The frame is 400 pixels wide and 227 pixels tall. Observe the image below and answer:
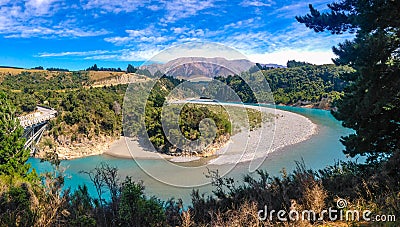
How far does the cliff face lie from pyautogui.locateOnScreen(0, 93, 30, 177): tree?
28.5ft

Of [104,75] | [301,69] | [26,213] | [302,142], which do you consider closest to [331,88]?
[301,69]

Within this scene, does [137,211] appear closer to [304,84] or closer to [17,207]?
[17,207]

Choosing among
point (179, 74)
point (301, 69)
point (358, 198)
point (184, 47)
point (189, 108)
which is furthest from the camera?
point (301, 69)

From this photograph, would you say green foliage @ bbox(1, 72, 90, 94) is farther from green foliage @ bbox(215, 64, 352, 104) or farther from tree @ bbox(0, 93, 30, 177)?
green foliage @ bbox(215, 64, 352, 104)

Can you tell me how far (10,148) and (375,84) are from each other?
15014mm

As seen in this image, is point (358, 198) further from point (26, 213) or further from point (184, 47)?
point (184, 47)

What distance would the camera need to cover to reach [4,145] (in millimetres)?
13352

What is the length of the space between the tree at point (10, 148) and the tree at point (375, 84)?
13.1m

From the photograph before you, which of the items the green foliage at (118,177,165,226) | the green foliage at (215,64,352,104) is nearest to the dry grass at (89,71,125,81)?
the green foliage at (215,64,352,104)

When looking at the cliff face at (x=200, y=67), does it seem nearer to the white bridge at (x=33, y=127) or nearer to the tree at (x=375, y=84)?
the tree at (x=375, y=84)

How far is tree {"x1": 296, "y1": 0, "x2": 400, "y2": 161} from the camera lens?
3980mm

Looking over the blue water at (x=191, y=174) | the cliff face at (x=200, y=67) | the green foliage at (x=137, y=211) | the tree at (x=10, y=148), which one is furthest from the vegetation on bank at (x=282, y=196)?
the tree at (x=10, y=148)

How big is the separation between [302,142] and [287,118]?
50.0ft

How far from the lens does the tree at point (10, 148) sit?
12.9 metres
